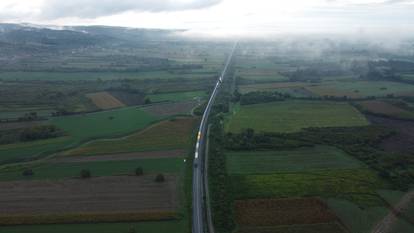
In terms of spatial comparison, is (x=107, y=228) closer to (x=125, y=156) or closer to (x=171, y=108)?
(x=125, y=156)

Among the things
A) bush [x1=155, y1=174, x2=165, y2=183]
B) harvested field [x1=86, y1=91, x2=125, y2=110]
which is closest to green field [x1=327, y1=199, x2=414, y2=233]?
bush [x1=155, y1=174, x2=165, y2=183]

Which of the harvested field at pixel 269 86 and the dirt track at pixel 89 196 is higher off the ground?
the harvested field at pixel 269 86

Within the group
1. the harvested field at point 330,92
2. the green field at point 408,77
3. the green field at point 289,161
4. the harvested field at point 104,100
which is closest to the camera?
the green field at point 289,161

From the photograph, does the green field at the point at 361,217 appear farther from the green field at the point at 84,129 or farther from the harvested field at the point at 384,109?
the harvested field at the point at 384,109

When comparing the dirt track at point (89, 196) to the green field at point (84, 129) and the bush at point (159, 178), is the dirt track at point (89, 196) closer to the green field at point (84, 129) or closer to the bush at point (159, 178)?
the bush at point (159, 178)

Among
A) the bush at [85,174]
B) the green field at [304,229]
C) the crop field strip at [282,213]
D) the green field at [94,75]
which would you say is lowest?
the green field at [304,229]

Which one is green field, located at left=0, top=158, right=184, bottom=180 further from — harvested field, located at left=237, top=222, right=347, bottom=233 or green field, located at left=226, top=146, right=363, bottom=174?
harvested field, located at left=237, top=222, right=347, bottom=233

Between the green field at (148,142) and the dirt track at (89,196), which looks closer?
the dirt track at (89,196)

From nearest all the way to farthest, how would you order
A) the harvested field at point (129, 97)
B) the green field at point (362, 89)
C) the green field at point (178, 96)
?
the harvested field at point (129, 97), the green field at point (178, 96), the green field at point (362, 89)

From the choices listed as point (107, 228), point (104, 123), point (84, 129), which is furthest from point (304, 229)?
point (104, 123)

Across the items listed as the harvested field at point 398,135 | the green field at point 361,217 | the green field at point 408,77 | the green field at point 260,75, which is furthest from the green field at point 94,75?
the green field at point 361,217
